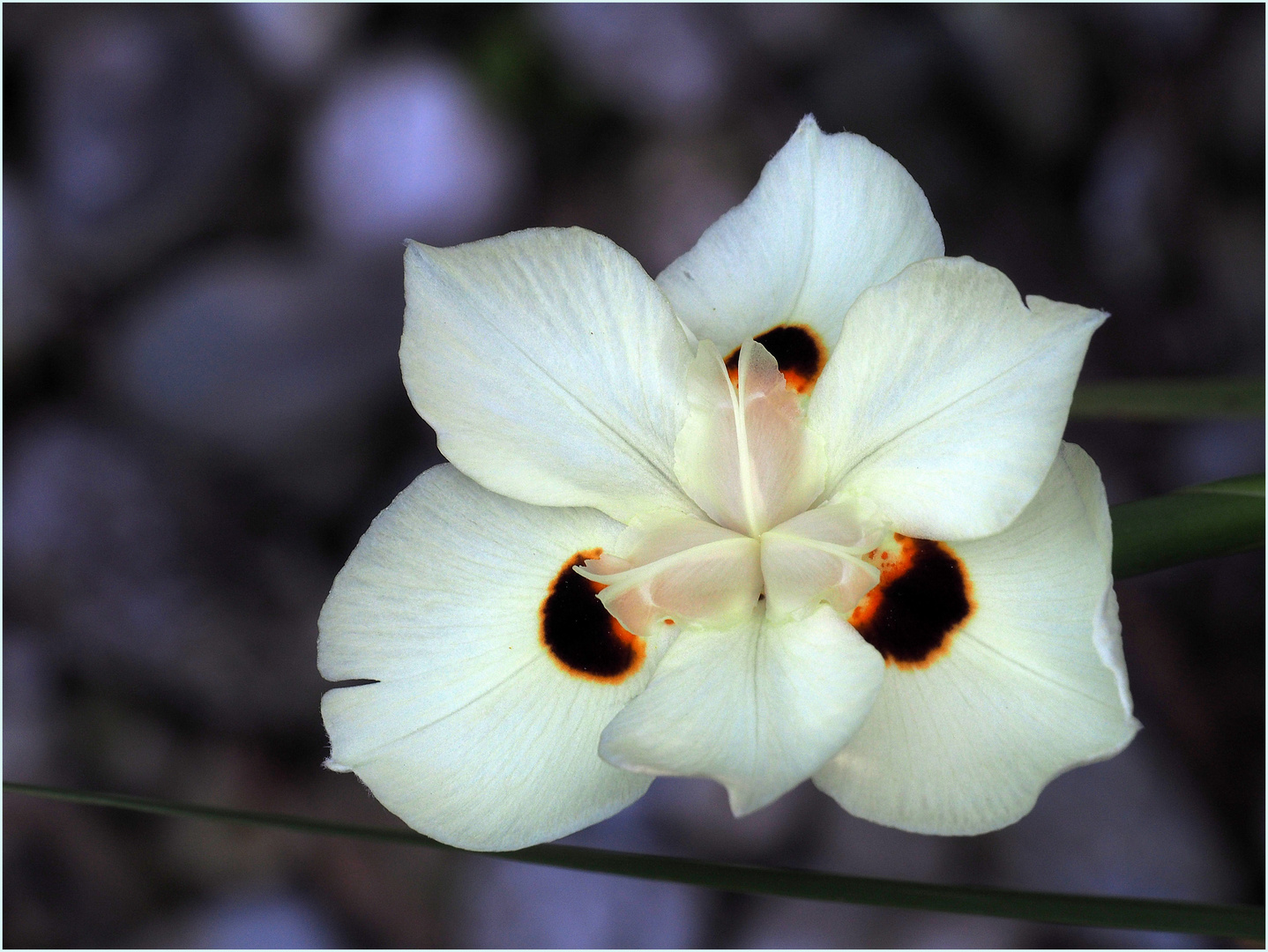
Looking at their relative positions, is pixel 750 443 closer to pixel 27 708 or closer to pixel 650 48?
pixel 650 48

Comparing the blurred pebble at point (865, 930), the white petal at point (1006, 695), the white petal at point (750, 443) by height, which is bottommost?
the blurred pebble at point (865, 930)

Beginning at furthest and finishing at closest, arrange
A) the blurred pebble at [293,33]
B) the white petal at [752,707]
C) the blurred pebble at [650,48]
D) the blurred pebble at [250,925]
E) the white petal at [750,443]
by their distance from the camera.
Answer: the blurred pebble at [293,33] → the blurred pebble at [650,48] → the blurred pebble at [250,925] → the white petal at [750,443] → the white petal at [752,707]

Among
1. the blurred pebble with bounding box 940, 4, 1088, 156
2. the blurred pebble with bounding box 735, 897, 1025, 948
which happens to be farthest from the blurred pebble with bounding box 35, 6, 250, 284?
the blurred pebble with bounding box 735, 897, 1025, 948

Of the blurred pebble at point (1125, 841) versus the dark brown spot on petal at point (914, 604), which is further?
the blurred pebble at point (1125, 841)

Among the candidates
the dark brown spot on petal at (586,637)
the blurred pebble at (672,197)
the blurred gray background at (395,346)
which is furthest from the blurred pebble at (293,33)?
the dark brown spot on petal at (586,637)

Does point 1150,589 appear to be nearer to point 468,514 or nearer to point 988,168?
point 988,168

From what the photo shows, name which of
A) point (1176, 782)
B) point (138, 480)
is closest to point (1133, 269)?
point (1176, 782)

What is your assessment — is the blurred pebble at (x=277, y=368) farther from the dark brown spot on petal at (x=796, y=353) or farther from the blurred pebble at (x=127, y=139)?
the dark brown spot on petal at (x=796, y=353)

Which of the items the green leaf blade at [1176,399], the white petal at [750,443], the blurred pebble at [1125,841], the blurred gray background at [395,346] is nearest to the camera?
the white petal at [750,443]
